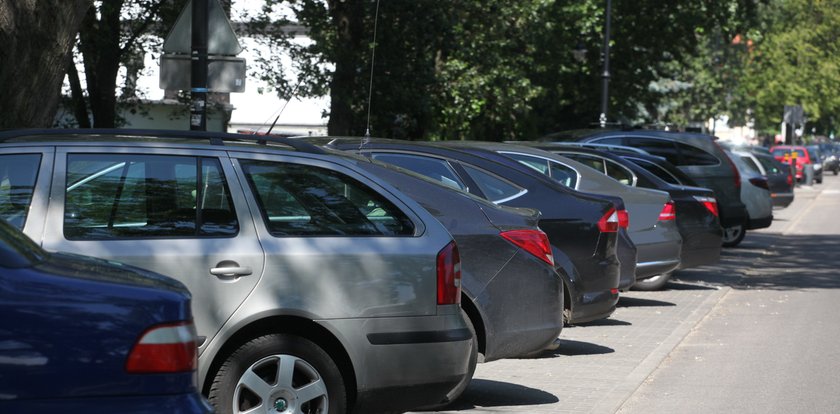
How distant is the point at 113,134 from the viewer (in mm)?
6633

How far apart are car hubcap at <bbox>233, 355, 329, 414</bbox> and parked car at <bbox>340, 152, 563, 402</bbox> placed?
1635 mm

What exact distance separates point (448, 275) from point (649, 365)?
3875mm

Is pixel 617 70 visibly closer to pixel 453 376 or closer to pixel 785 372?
pixel 785 372

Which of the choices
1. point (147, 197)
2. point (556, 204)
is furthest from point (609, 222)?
point (147, 197)

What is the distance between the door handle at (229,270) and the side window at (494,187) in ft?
12.5

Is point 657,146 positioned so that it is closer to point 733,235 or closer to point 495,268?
point 733,235

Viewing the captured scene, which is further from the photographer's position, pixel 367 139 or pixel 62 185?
pixel 367 139

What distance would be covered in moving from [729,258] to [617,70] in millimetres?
16723

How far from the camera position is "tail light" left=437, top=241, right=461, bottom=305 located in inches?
252

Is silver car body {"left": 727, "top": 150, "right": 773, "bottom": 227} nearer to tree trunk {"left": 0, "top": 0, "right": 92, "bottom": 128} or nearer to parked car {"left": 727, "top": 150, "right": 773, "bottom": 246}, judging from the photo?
parked car {"left": 727, "top": 150, "right": 773, "bottom": 246}

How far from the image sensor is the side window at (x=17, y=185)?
5898 millimetres

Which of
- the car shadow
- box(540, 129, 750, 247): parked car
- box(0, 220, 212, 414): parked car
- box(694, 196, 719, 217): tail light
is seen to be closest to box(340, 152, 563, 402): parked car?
box(0, 220, 212, 414): parked car

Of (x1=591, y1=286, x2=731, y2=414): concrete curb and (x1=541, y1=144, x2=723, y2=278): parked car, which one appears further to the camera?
(x1=541, y1=144, x2=723, y2=278): parked car

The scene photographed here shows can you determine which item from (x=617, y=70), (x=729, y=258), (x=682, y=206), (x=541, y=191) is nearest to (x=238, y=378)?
(x=541, y=191)
